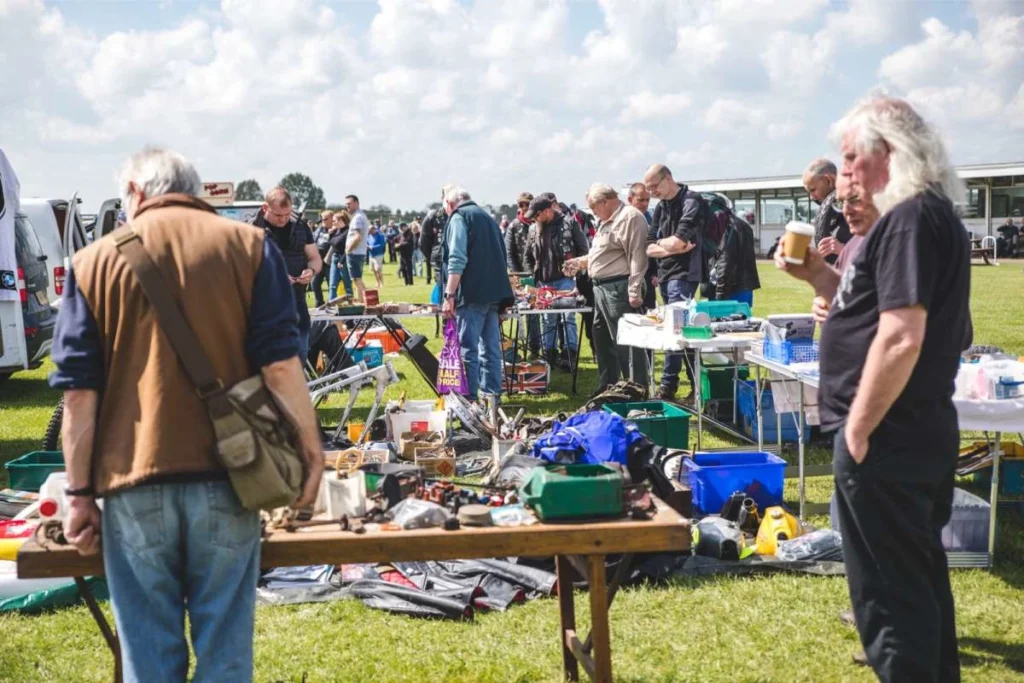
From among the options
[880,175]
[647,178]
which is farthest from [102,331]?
[647,178]

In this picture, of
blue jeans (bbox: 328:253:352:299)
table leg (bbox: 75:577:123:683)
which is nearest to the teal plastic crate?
table leg (bbox: 75:577:123:683)

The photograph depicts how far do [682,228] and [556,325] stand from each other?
9.47ft

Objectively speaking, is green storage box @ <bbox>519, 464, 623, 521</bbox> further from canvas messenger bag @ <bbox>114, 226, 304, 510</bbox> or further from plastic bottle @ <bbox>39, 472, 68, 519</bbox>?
plastic bottle @ <bbox>39, 472, 68, 519</bbox>

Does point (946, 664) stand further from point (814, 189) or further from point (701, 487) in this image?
point (814, 189)

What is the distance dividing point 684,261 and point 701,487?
3241 mm

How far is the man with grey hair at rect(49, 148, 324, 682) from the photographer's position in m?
2.18

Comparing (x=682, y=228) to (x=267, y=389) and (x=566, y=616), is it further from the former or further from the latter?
(x=267, y=389)

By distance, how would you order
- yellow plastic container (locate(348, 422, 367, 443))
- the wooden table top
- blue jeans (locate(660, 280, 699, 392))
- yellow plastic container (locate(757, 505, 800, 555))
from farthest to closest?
1. blue jeans (locate(660, 280, 699, 392))
2. yellow plastic container (locate(348, 422, 367, 443))
3. yellow plastic container (locate(757, 505, 800, 555))
4. the wooden table top

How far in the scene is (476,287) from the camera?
7.67m

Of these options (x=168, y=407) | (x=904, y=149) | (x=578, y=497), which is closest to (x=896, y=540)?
(x=578, y=497)

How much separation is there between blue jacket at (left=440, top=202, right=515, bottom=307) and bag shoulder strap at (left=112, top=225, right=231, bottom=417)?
538 centimetres

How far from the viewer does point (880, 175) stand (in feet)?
8.43

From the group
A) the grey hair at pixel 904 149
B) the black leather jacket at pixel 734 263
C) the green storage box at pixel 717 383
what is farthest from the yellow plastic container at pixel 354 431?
the grey hair at pixel 904 149

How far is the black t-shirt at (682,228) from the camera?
780 centimetres
